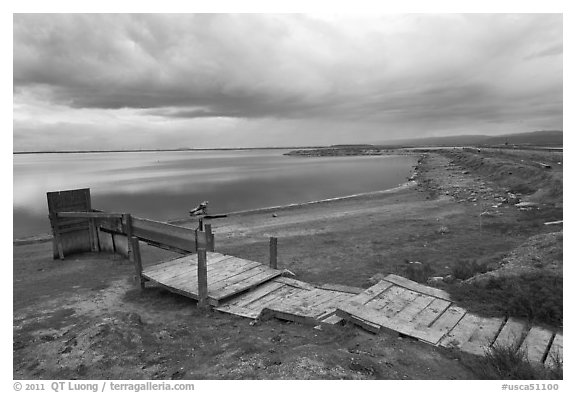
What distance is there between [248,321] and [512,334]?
5409 mm

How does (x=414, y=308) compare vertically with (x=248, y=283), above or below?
above

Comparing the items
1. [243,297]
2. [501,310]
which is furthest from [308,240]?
[501,310]

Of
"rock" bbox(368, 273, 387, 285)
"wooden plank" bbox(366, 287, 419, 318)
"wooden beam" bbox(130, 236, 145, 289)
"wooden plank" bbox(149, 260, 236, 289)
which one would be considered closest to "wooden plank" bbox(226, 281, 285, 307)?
"wooden plank" bbox(149, 260, 236, 289)

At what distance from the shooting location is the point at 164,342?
24.5 feet

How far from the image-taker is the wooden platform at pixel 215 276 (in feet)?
31.8

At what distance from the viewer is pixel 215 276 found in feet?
34.7

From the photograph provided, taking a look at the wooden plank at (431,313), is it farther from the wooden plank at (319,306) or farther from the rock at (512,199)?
the rock at (512,199)

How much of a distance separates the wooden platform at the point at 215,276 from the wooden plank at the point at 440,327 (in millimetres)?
4967

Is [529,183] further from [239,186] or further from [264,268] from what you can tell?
[239,186]

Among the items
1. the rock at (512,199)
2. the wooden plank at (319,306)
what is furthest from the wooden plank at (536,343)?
the rock at (512,199)

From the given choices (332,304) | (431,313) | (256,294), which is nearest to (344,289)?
(332,304)

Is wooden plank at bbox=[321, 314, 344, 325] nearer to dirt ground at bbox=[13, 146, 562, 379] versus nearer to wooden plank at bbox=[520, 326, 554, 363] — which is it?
dirt ground at bbox=[13, 146, 562, 379]

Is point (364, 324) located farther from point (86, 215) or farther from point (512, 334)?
point (86, 215)

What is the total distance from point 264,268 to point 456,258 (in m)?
7.14
